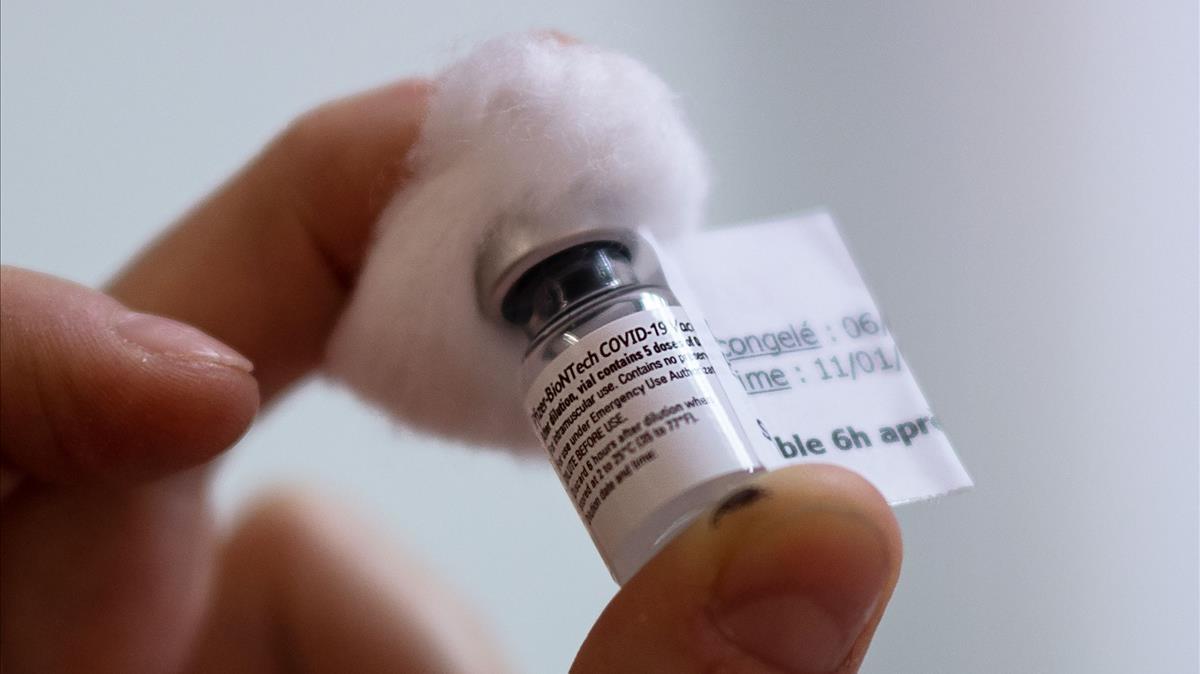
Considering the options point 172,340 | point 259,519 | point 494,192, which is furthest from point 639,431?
point 259,519

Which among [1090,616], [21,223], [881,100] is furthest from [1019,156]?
[21,223]

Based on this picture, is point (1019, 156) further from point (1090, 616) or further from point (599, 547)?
point (599, 547)

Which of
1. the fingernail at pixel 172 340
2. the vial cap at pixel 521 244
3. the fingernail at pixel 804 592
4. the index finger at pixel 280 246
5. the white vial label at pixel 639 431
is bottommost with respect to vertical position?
the fingernail at pixel 804 592

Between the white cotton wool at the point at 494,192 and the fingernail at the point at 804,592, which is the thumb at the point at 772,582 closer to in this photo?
the fingernail at the point at 804,592

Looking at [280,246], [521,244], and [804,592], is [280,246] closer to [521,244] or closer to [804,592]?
[521,244]

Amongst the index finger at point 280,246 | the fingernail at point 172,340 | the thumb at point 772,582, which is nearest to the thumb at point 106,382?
the fingernail at point 172,340

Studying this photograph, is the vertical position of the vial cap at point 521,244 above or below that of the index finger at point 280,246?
below

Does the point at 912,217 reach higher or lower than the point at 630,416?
higher
